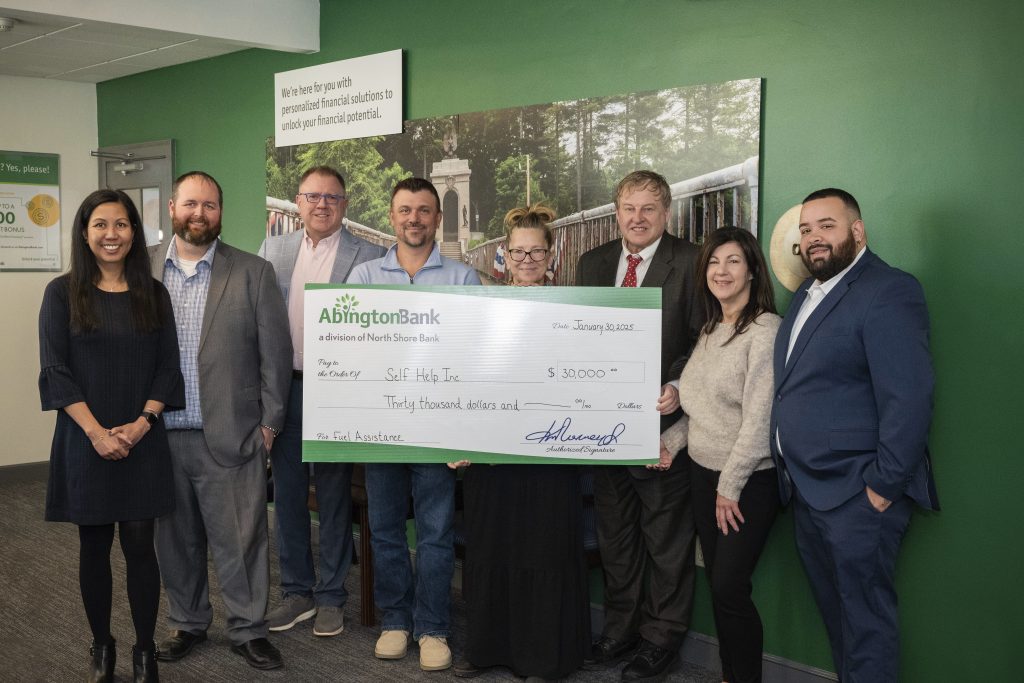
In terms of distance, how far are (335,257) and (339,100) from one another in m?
1.38

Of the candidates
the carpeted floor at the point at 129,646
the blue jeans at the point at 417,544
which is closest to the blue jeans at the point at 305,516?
the carpeted floor at the point at 129,646

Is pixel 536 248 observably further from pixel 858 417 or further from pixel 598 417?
pixel 858 417

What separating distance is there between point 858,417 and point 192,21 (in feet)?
12.7

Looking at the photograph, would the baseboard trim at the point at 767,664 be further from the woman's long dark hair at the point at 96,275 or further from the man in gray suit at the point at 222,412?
the woman's long dark hair at the point at 96,275

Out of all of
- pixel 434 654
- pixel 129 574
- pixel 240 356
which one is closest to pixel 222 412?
pixel 240 356

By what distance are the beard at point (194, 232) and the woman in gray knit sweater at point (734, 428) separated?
5.76 ft

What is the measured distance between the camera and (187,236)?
3344 mm

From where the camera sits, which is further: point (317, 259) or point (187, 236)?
point (317, 259)

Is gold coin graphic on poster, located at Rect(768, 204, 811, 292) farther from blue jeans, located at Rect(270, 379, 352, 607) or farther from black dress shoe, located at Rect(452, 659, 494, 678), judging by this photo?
blue jeans, located at Rect(270, 379, 352, 607)

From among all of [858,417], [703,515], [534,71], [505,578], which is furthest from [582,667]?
[534,71]

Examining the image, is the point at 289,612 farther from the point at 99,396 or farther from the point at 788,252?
the point at 788,252

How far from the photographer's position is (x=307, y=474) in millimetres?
4070

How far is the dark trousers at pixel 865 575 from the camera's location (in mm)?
2705

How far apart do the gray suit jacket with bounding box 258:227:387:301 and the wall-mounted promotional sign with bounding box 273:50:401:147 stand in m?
0.95
